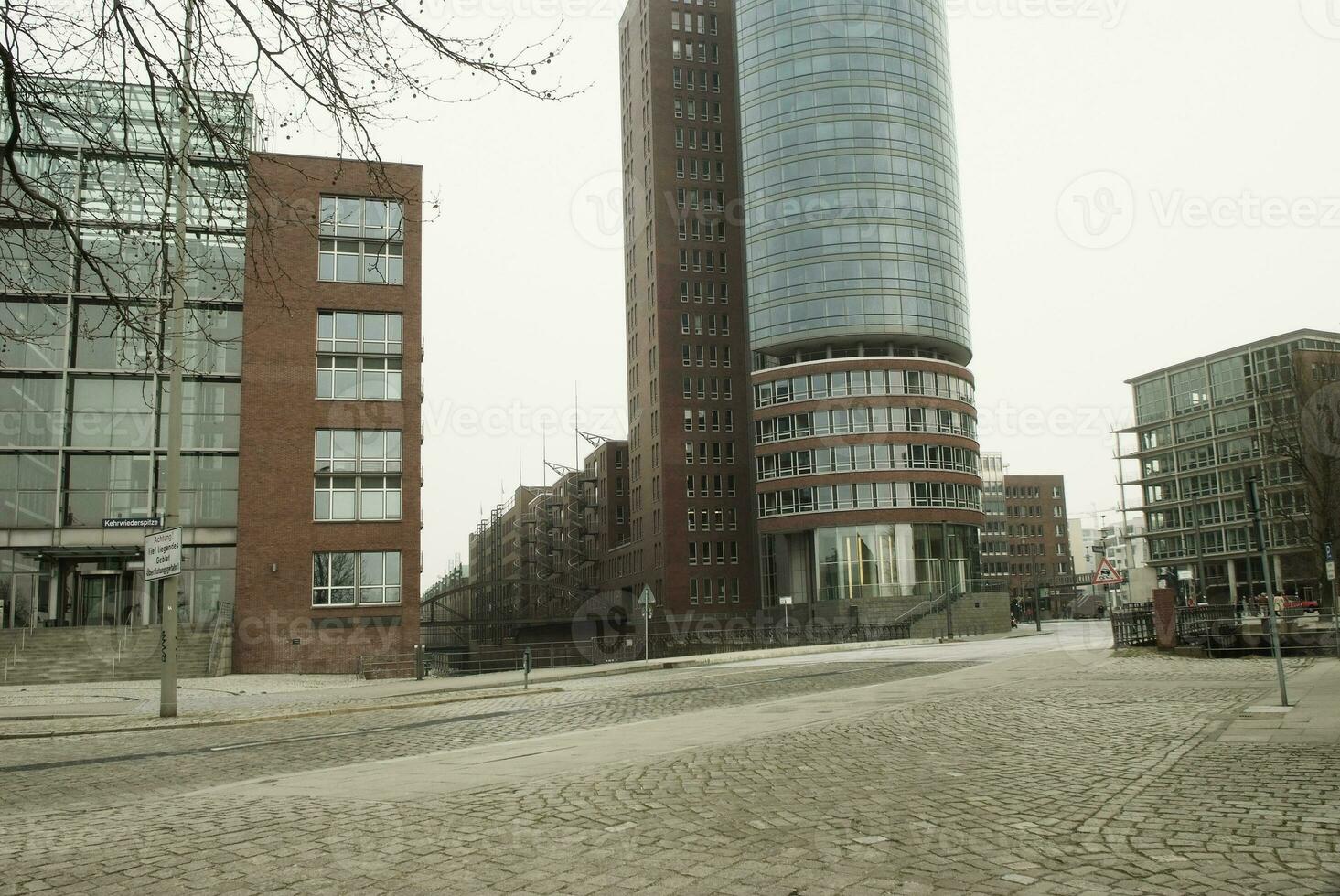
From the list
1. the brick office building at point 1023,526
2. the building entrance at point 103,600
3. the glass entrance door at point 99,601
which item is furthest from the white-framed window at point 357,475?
the brick office building at point 1023,526

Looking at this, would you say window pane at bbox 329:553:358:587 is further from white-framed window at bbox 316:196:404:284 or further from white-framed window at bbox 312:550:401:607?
white-framed window at bbox 316:196:404:284

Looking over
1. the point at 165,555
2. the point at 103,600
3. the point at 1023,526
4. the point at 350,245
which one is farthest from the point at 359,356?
the point at 1023,526

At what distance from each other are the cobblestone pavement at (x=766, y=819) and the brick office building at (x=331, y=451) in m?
27.9

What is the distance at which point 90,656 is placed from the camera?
3572 centimetres

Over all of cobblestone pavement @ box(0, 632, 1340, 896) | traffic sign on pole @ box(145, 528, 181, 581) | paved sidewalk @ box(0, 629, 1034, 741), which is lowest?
paved sidewalk @ box(0, 629, 1034, 741)

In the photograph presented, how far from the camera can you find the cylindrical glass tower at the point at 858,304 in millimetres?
85375

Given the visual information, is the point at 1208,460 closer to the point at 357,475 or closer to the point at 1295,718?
the point at 357,475

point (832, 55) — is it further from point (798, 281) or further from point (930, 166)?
point (798, 281)

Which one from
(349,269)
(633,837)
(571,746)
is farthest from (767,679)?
(349,269)

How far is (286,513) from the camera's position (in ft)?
135

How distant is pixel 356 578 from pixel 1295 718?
35.1 m

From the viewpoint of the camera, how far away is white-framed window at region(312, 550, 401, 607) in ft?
135

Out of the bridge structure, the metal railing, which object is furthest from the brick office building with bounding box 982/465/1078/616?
the metal railing

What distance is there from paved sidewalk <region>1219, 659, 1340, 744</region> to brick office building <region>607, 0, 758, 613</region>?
86230 millimetres
